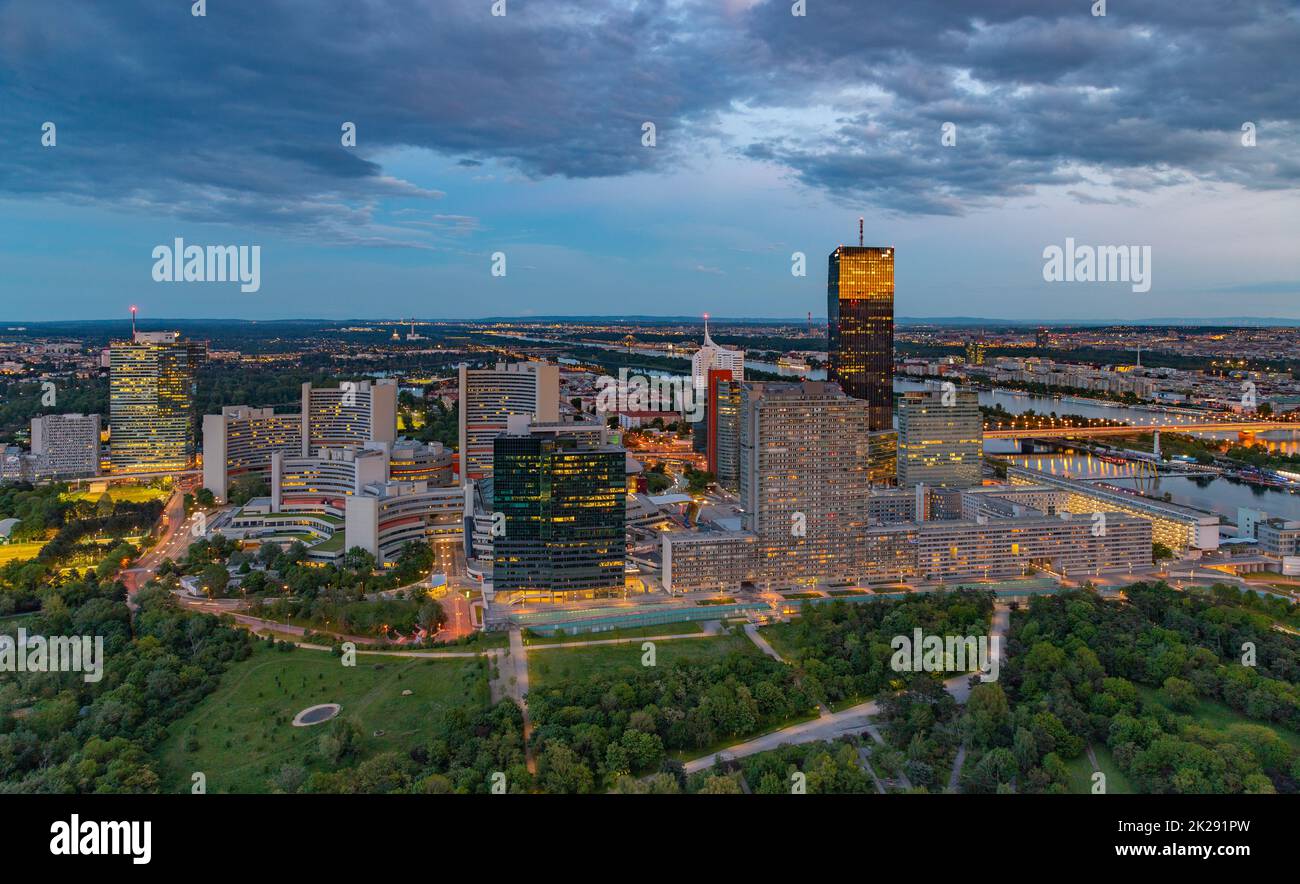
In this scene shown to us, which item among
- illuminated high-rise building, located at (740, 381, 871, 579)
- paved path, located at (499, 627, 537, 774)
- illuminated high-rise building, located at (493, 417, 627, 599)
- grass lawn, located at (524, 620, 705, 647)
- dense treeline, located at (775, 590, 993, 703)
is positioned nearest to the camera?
paved path, located at (499, 627, 537, 774)

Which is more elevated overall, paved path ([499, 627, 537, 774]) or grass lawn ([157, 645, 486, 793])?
paved path ([499, 627, 537, 774])

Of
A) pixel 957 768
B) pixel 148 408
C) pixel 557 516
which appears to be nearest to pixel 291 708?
pixel 557 516

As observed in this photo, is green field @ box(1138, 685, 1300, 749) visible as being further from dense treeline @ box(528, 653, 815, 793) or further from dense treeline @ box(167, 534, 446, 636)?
dense treeline @ box(167, 534, 446, 636)

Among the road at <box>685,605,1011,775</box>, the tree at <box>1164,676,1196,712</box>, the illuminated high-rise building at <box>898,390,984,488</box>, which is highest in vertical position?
the illuminated high-rise building at <box>898,390,984,488</box>

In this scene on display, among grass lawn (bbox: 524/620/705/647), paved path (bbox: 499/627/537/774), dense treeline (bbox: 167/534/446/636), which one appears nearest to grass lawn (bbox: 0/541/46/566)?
dense treeline (bbox: 167/534/446/636)

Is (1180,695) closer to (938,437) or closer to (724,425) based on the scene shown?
(938,437)

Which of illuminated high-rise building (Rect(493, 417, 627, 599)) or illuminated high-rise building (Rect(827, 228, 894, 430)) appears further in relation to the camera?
illuminated high-rise building (Rect(827, 228, 894, 430))
